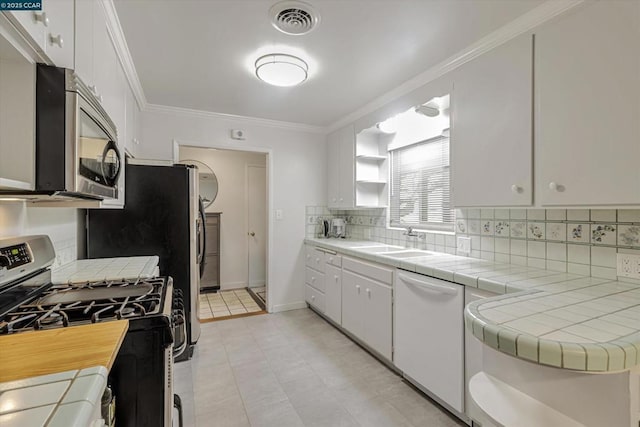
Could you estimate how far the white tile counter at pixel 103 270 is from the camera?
1.49 metres

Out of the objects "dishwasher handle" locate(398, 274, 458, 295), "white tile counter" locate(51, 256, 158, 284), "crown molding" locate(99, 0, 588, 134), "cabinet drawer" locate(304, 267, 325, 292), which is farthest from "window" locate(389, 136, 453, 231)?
"white tile counter" locate(51, 256, 158, 284)

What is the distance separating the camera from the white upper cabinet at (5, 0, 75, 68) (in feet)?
2.57

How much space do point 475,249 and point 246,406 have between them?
1.90 m

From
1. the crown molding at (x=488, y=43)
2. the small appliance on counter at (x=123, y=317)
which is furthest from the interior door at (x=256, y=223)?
the small appliance on counter at (x=123, y=317)

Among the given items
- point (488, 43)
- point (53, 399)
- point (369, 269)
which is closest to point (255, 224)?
point (369, 269)

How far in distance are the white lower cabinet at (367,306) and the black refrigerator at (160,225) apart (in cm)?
135

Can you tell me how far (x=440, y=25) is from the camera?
5.82ft

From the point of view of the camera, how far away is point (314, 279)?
11.8 ft

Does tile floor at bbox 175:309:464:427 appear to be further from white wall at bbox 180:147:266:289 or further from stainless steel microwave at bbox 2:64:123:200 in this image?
white wall at bbox 180:147:266:289

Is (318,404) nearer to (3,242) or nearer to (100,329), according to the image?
Answer: (100,329)

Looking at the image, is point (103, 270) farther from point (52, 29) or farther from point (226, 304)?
point (226, 304)

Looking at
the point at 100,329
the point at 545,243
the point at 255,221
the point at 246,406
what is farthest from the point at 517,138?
the point at 255,221

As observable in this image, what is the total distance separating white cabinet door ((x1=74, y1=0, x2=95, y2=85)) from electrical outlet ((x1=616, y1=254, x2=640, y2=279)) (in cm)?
256

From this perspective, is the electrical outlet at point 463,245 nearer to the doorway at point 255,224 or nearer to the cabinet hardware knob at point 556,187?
the cabinet hardware knob at point 556,187
